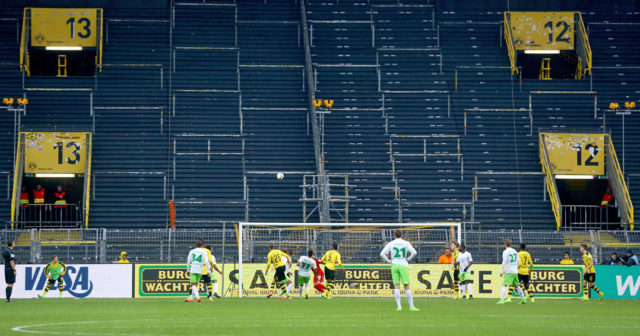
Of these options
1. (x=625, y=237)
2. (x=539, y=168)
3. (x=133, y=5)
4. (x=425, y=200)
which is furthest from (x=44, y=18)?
(x=625, y=237)

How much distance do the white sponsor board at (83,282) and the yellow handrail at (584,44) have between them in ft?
79.5

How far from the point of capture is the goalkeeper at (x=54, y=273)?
32125 mm

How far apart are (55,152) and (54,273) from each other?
1080 centimetres

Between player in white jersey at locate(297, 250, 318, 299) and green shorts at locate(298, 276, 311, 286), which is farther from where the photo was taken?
green shorts at locate(298, 276, 311, 286)

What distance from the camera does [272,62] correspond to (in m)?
46.4

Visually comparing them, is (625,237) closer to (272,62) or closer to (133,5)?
(272,62)

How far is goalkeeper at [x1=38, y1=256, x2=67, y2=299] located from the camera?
105 ft

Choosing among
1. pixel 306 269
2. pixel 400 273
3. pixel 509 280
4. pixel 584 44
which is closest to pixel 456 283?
pixel 509 280

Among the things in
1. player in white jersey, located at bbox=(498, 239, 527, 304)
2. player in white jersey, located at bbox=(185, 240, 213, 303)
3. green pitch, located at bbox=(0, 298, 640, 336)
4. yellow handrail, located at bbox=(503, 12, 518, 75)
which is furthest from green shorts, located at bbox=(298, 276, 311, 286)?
yellow handrail, located at bbox=(503, 12, 518, 75)

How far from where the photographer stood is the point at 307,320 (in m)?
19.7

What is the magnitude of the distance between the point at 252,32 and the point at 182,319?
1146 inches

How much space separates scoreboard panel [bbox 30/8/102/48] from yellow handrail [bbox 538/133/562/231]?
20.4 m

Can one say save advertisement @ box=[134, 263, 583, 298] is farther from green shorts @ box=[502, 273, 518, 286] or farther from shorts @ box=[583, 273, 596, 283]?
green shorts @ box=[502, 273, 518, 286]

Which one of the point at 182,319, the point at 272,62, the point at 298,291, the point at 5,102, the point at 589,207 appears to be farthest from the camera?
the point at 272,62
